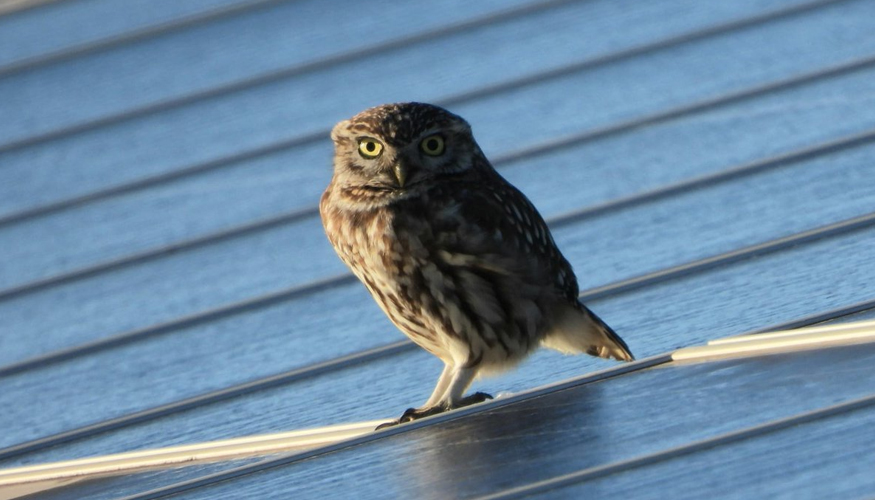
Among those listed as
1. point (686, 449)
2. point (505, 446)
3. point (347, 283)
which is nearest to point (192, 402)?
point (347, 283)

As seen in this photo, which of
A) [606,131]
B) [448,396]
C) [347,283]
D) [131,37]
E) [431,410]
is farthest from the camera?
[131,37]

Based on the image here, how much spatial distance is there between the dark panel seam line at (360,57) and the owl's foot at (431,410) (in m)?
1.96

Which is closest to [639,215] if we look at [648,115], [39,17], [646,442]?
[648,115]

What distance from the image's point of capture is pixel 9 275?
413cm

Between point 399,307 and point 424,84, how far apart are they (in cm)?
173

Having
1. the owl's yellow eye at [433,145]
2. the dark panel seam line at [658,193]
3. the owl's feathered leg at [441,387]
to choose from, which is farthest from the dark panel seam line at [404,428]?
the dark panel seam line at [658,193]

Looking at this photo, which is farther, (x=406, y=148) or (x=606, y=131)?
(x=606, y=131)

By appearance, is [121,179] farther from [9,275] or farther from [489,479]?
[489,479]

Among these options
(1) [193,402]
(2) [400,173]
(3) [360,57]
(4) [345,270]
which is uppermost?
(3) [360,57]

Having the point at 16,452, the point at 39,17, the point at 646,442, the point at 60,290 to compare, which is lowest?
the point at 646,442

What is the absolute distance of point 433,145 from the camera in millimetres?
3271

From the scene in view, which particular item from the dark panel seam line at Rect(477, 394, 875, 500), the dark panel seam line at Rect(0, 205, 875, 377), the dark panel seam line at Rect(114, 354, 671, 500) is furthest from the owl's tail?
the dark panel seam line at Rect(477, 394, 875, 500)

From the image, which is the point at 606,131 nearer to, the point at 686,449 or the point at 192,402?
the point at 192,402

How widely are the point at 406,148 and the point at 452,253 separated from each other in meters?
0.28
